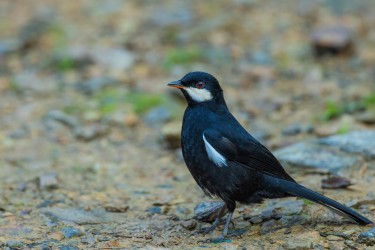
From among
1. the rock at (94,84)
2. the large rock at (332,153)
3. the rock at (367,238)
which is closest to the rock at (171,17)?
the rock at (94,84)

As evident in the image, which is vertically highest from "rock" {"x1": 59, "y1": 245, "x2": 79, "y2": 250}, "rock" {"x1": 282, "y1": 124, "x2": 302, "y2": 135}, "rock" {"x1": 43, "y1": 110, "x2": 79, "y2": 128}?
"rock" {"x1": 43, "y1": 110, "x2": 79, "y2": 128}

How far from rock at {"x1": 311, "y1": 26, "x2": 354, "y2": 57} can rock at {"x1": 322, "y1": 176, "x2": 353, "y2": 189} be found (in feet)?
14.2

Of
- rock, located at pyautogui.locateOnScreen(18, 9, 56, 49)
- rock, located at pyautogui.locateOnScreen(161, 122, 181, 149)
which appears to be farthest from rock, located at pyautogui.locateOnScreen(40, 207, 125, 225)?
rock, located at pyautogui.locateOnScreen(18, 9, 56, 49)

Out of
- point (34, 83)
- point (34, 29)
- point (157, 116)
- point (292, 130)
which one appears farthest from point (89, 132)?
point (34, 29)

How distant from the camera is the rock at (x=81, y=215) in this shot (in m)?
5.73

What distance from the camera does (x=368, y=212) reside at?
556cm

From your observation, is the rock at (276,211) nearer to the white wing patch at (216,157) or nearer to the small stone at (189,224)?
the small stone at (189,224)

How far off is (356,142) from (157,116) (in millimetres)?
2870

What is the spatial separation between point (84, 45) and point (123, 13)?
1.56 metres

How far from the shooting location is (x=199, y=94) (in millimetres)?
5828

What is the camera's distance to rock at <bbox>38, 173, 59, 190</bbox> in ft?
21.6

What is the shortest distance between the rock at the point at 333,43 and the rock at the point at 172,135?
11.0ft

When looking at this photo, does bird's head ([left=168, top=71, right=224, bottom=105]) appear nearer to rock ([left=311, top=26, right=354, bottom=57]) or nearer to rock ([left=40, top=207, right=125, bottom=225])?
rock ([left=40, top=207, right=125, bottom=225])

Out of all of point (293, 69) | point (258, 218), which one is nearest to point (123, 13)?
point (293, 69)
